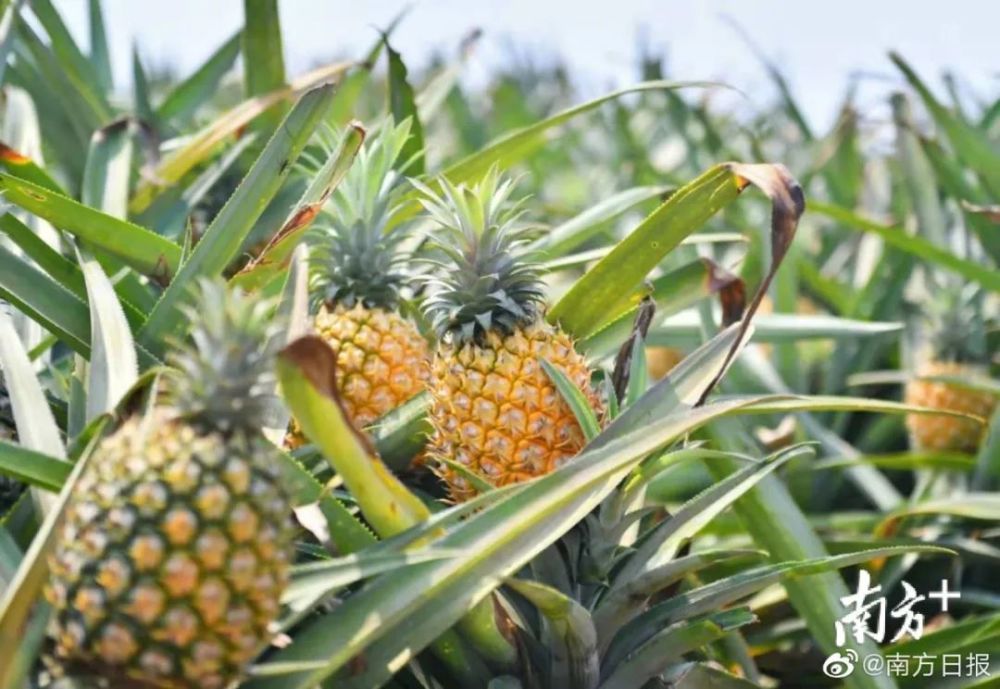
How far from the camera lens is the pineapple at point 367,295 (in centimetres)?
123

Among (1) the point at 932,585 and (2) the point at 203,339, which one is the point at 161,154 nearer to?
(2) the point at 203,339

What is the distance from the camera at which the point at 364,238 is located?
1273mm

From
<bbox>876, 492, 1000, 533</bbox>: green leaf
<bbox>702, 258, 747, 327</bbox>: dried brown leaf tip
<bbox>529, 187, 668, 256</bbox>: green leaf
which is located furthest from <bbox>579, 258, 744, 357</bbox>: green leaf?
<bbox>876, 492, 1000, 533</bbox>: green leaf

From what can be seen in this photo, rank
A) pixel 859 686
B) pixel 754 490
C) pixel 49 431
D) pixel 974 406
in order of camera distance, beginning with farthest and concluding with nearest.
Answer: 1. pixel 974 406
2. pixel 754 490
3. pixel 859 686
4. pixel 49 431

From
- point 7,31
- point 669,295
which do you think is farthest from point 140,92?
point 669,295

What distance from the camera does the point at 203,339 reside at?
0.81 metres

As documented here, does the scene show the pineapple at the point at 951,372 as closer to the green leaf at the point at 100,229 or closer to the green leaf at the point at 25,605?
the green leaf at the point at 100,229

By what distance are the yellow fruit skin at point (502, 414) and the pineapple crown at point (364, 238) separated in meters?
0.17

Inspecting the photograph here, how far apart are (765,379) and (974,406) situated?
0.33 metres

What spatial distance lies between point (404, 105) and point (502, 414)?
660 millimetres

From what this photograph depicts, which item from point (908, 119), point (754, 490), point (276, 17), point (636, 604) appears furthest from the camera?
point (908, 119)

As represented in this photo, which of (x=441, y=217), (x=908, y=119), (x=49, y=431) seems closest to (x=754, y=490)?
(x=441, y=217)

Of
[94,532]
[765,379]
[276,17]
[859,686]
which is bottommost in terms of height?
[859,686]

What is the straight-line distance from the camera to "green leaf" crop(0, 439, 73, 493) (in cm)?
90
